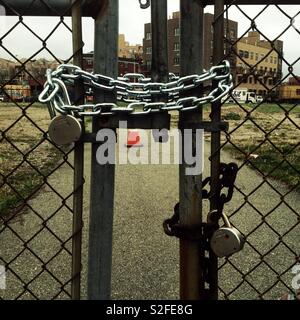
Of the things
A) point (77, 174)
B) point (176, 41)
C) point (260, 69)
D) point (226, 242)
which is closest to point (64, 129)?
point (77, 174)

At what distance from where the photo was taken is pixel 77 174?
1.26 m

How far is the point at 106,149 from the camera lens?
120 cm

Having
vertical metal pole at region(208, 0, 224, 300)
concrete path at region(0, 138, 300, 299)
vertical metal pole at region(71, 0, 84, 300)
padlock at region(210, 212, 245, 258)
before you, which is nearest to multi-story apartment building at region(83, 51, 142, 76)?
vertical metal pole at region(71, 0, 84, 300)

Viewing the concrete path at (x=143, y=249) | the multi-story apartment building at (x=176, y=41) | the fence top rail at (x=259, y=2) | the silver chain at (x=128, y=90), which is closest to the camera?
the silver chain at (x=128, y=90)

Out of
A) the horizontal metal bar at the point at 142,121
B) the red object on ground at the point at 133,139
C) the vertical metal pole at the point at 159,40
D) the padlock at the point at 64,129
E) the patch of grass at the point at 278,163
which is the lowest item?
the padlock at the point at 64,129

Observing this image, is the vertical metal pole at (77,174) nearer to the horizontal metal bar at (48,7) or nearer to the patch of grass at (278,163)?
the horizontal metal bar at (48,7)

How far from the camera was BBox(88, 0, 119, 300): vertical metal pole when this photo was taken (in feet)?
3.67

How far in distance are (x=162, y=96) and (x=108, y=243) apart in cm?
46

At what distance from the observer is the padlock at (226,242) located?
123cm

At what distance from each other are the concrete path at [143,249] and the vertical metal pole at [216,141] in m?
0.73

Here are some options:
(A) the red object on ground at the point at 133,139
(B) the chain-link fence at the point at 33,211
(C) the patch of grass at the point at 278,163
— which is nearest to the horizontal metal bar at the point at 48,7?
(B) the chain-link fence at the point at 33,211

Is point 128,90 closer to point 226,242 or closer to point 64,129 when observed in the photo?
point 64,129

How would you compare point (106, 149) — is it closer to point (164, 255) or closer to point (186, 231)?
point (186, 231)

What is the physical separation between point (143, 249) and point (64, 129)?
9.08 ft
